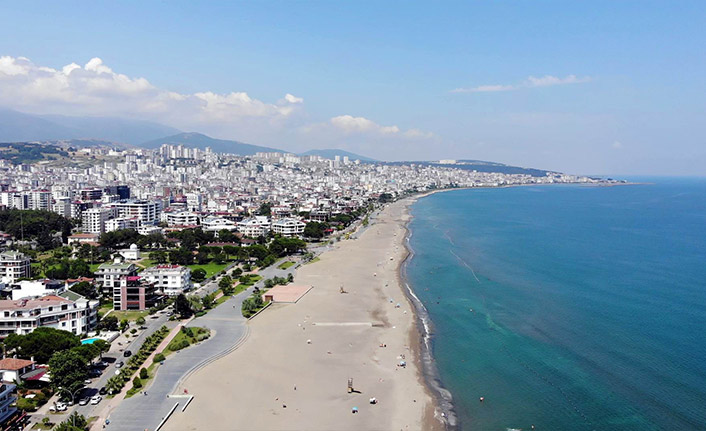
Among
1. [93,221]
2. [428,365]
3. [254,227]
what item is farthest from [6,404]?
[93,221]

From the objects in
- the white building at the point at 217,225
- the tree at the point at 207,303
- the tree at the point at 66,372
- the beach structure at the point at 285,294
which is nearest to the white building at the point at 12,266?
the tree at the point at 207,303

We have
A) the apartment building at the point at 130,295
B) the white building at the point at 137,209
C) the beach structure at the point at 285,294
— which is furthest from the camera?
the white building at the point at 137,209

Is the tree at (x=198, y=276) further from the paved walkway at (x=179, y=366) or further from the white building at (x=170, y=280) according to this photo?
the paved walkway at (x=179, y=366)

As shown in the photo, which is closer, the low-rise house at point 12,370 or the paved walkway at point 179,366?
the paved walkway at point 179,366

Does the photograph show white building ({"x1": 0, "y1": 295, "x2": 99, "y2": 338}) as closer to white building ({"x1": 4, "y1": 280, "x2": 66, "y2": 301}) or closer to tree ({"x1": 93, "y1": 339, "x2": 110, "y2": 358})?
white building ({"x1": 4, "y1": 280, "x2": 66, "y2": 301})

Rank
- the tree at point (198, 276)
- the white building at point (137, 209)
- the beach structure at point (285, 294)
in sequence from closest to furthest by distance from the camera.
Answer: the beach structure at point (285, 294)
the tree at point (198, 276)
the white building at point (137, 209)

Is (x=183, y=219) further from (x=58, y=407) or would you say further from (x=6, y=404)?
(x=6, y=404)

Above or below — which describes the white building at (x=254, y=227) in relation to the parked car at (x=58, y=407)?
above
